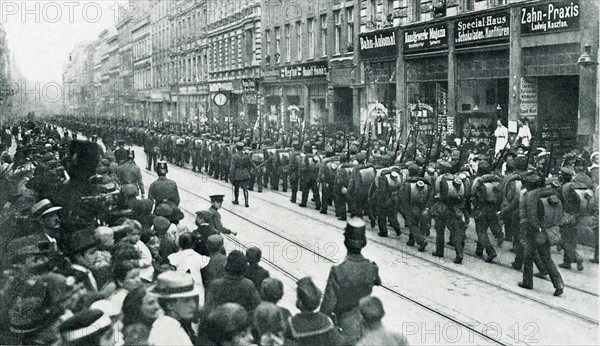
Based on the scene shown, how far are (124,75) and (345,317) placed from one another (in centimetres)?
9394

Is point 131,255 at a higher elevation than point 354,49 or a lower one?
lower

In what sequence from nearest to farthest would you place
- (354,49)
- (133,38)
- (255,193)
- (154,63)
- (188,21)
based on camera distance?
1. (255,193)
2. (354,49)
3. (188,21)
4. (154,63)
5. (133,38)

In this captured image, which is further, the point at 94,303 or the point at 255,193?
the point at 255,193

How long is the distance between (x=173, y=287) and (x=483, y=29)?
62.0 ft

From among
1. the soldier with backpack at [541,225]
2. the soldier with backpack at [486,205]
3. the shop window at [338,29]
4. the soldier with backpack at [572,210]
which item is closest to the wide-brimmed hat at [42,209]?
the soldier with backpack at [541,225]

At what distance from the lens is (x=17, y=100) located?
352 ft

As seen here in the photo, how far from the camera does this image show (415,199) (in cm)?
1312

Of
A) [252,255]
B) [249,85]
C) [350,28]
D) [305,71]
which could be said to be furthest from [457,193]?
[249,85]

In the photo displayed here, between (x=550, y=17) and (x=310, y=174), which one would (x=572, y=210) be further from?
(x=550, y=17)

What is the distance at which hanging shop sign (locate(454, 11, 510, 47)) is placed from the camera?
864 inches

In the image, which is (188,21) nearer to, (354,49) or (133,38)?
(133,38)

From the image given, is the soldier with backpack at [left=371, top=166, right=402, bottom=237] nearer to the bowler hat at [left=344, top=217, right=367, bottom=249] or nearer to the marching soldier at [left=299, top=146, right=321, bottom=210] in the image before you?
the marching soldier at [left=299, top=146, right=321, bottom=210]

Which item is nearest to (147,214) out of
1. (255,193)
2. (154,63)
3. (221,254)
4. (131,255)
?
(221,254)

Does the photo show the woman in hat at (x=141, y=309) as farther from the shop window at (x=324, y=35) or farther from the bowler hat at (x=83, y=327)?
the shop window at (x=324, y=35)
